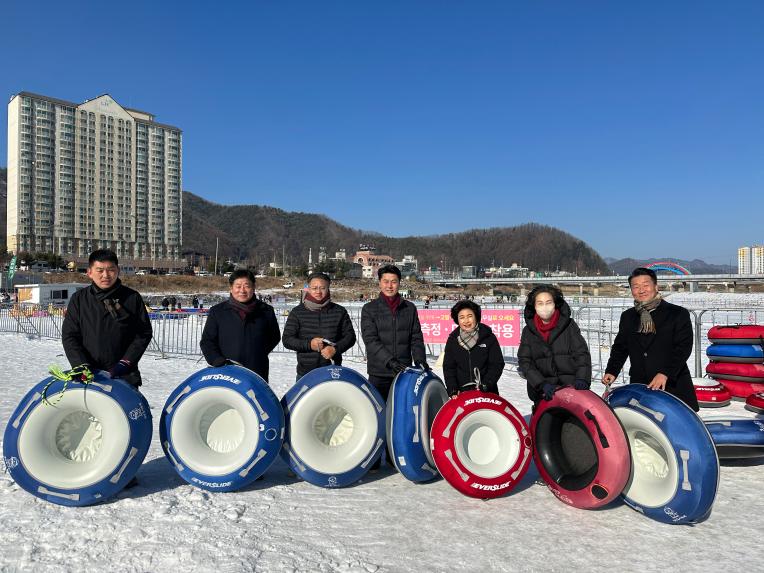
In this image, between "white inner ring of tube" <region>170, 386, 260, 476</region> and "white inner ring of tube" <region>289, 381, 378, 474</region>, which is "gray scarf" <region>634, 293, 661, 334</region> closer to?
"white inner ring of tube" <region>289, 381, 378, 474</region>

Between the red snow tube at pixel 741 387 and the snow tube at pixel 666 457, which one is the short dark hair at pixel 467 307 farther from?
the red snow tube at pixel 741 387

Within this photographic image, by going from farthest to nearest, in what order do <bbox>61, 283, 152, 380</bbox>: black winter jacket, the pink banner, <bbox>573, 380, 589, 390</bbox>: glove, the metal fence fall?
the pink banner < the metal fence < <bbox>61, 283, 152, 380</bbox>: black winter jacket < <bbox>573, 380, 589, 390</bbox>: glove

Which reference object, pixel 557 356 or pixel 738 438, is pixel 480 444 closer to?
pixel 557 356

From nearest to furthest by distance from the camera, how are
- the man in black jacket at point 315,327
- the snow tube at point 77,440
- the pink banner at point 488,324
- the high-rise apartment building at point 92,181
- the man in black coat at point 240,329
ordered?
the snow tube at point 77,440 → the man in black coat at point 240,329 → the man in black jacket at point 315,327 → the pink banner at point 488,324 → the high-rise apartment building at point 92,181

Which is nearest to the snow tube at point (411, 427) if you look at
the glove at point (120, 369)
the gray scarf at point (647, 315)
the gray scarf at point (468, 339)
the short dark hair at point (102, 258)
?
the gray scarf at point (468, 339)

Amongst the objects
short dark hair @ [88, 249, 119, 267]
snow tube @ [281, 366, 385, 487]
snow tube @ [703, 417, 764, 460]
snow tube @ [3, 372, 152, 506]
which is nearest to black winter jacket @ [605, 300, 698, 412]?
snow tube @ [703, 417, 764, 460]

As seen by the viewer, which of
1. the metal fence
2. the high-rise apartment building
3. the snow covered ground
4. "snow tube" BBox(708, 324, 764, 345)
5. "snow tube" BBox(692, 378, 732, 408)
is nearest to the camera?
the snow covered ground

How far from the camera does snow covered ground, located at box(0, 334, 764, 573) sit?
3629mm

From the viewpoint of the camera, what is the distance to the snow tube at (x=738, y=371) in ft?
30.3

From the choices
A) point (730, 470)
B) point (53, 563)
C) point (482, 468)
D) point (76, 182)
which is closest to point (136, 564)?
point (53, 563)

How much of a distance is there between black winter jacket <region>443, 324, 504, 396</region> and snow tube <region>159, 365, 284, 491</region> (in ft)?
5.91

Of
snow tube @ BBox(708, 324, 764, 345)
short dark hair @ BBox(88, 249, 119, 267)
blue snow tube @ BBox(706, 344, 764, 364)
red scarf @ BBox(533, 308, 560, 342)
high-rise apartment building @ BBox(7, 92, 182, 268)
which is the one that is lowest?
blue snow tube @ BBox(706, 344, 764, 364)

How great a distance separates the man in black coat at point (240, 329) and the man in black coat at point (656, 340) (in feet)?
11.3

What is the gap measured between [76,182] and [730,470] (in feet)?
430
